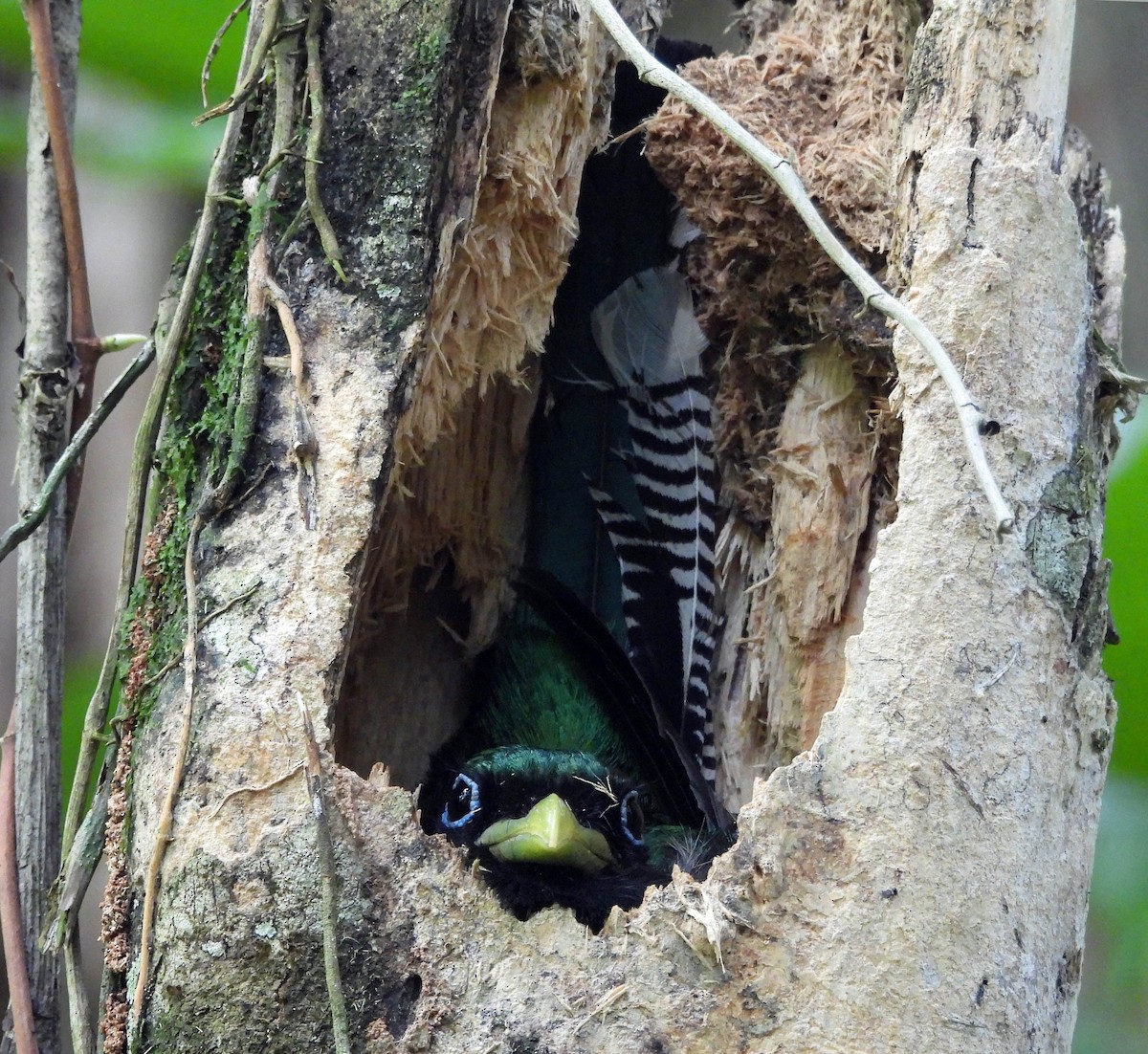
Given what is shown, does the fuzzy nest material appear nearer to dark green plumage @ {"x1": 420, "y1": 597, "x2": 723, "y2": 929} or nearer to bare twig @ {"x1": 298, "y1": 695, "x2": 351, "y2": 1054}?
dark green plumage @ {"x1": 420, "y1": 597, "x2": 723, "y2": 929}

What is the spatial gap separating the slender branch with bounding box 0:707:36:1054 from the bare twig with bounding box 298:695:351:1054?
0.60m

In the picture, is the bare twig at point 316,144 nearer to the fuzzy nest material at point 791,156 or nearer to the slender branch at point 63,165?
the slender branch at point 63,165

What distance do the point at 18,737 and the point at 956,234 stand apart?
200 cm

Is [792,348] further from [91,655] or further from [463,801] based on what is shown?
[91,655]

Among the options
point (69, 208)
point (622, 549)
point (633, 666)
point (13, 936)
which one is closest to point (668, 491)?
point (622, 549)

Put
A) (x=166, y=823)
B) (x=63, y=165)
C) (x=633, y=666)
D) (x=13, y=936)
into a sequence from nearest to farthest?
(x=166, y=823)
(x=13, y=936)
(x=63, y=165)
(x=633, y=666)

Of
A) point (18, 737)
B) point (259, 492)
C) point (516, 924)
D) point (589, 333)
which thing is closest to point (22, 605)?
point (18, 737)

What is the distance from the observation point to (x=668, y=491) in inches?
131

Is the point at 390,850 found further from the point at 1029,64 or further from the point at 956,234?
the point at 1029,64

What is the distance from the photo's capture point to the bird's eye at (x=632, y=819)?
271 centimetres

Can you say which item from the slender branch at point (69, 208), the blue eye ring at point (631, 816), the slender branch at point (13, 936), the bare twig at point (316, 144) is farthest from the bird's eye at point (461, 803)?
the bare twig at point (316, 144)

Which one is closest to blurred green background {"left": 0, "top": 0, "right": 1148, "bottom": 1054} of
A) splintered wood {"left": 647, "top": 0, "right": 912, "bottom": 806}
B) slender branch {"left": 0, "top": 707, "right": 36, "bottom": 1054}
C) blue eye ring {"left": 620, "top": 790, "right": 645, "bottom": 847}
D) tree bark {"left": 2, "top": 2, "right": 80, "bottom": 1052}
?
tree bark {"left": 2, "top": 2, "right": 80, "bottom": 1052}

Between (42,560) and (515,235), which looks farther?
(515,235)

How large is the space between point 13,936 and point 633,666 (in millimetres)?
1585
